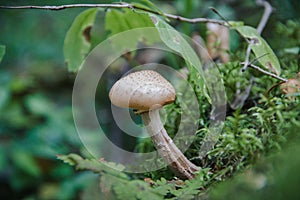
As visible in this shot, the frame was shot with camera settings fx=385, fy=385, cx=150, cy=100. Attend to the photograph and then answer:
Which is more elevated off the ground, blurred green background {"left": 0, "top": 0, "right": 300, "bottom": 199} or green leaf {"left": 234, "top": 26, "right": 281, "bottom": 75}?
green leaf {"left": 234, "top": 26, "right": 281, "bottom": 75}

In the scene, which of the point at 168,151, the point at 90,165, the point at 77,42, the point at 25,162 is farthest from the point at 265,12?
the point at 25,162

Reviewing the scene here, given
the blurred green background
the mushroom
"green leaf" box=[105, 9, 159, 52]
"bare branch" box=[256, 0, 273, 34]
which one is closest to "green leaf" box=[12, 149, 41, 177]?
the blurred green background

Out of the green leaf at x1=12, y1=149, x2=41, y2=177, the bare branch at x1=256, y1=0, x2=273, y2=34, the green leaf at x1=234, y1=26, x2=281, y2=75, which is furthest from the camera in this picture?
the green leaf at x1=12, y1=149, x2=41, y2=177

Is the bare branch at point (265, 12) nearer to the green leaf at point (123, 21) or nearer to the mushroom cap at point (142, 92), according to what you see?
the green leaf at point (123, 21)

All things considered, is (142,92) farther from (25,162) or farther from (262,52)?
(25,162)

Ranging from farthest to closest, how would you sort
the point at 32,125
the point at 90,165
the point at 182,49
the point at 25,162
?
the point at 32,125 → the point at 25,162 → the point at 182,49 → the point at 90,165

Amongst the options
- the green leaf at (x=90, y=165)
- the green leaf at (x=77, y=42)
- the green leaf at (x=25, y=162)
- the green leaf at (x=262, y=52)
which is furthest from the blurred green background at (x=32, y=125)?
the green leaf at (x=90, y=165)

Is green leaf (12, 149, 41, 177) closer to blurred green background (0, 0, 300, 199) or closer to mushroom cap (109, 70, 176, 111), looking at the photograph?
blurred green background (0, 0, 300, 199)
